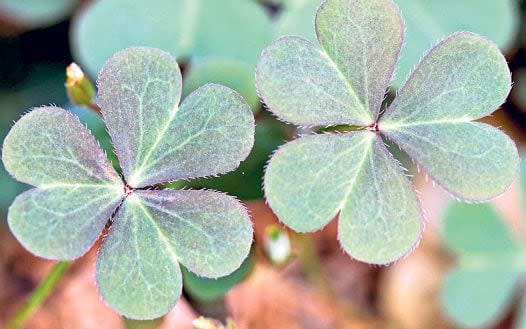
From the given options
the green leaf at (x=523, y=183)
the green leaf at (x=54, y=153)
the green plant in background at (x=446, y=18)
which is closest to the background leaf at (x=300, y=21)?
the green plant in background at (x=446, y=18)

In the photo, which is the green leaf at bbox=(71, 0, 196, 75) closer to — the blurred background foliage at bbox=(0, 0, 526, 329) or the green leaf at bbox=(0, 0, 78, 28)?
the blurred background foliage at bbox=(0, 0, 526, 329)

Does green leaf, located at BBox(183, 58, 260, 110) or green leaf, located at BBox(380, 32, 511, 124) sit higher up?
green leaf, located at BBox(380, 32, 511, 124)

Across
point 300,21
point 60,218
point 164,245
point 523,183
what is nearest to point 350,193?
point 164,245

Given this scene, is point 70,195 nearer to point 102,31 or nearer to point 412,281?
point 102,31

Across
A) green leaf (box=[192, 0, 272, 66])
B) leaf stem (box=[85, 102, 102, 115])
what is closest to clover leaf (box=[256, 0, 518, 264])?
leaf stem (box=[85, 102, 102, 115])

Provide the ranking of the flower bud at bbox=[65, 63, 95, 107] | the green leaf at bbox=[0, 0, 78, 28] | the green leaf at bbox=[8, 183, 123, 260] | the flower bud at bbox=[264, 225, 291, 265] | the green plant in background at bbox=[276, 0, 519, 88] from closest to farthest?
1. the green leaf at bbox=[8, 183, 123, 260]
2. the flower bud at bbox=[65, 63, 95, 107]
3. the flower bud at bbox=[264, 225, 291, 265]
4. the green plant in background at bbox=[276, 0, 519, 88]
5. the green leaf at bbox=[0, 0, 78, 28]

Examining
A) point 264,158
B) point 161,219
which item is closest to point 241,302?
point 264,158

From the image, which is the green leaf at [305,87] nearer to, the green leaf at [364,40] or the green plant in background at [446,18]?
the green leaf at [364,40]
